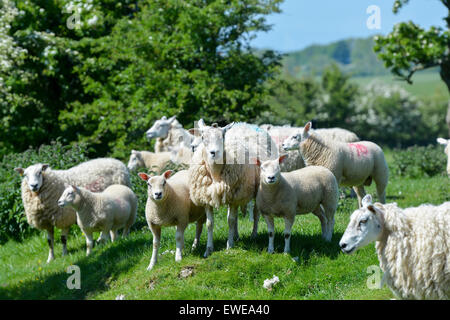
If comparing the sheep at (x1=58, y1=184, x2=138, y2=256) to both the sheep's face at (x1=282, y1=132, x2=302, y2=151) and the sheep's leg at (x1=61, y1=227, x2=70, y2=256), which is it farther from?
the sheep's face at (x1=282, y1=132, x2=302, y2=151)

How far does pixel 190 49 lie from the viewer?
18.2 metres

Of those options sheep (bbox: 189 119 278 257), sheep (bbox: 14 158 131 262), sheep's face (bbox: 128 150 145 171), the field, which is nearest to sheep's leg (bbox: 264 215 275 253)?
the field

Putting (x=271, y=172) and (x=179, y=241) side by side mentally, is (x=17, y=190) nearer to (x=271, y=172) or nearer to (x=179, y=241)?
(x=179, y=241)

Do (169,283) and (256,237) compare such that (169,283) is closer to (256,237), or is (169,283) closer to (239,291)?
(239,291)

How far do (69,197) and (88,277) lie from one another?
1492 millimetres

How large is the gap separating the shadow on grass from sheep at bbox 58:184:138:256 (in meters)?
0.50

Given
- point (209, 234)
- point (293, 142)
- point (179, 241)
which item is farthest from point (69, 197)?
point (293, 142)

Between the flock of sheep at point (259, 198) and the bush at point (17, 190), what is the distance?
1.68m

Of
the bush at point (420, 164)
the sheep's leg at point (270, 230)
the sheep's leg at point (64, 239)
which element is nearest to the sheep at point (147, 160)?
the sheep's leg at point (64, 239)

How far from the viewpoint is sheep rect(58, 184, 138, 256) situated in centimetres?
951

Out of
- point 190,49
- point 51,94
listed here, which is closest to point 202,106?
point 190,49

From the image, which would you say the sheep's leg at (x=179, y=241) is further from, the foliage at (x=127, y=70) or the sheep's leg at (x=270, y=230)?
the foliage at (x=127, y=70)

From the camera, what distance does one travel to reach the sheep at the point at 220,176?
7.93m

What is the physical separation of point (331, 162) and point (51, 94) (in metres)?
13.6
